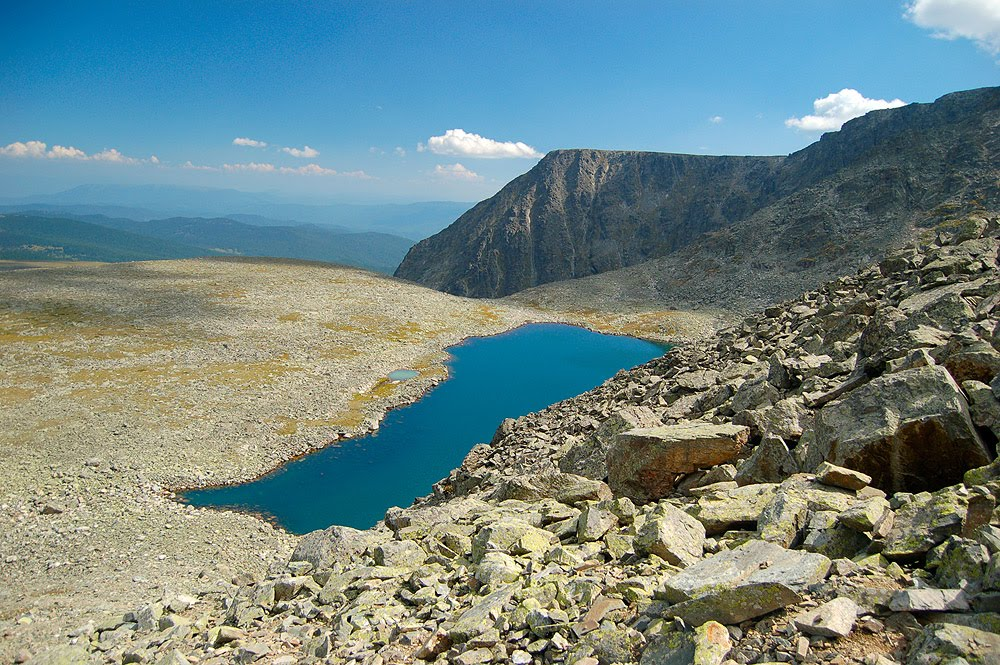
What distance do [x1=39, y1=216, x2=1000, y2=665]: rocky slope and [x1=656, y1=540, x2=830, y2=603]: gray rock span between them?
4 cm

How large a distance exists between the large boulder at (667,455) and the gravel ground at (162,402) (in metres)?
16.2

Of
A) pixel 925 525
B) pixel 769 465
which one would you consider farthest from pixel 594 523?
pixel 925 525

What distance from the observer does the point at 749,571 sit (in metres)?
8.05

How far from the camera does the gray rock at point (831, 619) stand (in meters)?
6.42

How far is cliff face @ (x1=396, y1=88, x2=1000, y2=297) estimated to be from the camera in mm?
98000

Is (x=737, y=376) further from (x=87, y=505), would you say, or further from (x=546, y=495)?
(x=87, y=505)

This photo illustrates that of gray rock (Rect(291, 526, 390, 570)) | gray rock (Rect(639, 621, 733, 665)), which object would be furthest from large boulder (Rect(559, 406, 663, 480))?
gray rock (Rect(639, 621, 733, 665))

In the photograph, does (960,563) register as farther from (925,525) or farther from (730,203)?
(730,203)

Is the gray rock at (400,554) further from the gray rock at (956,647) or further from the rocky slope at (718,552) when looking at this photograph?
the gray rock at (956,647)

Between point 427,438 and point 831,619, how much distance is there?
42.7 m

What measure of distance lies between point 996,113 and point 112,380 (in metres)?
148

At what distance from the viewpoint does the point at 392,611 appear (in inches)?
452

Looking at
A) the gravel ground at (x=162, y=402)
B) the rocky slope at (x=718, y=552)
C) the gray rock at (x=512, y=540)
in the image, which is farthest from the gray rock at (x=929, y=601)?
the gravel ground at (x=162, y=402)

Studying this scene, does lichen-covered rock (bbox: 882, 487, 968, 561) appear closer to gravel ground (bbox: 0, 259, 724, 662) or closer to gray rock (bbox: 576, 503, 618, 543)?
gray rock (bbox: 576, 503, 618, 543)
